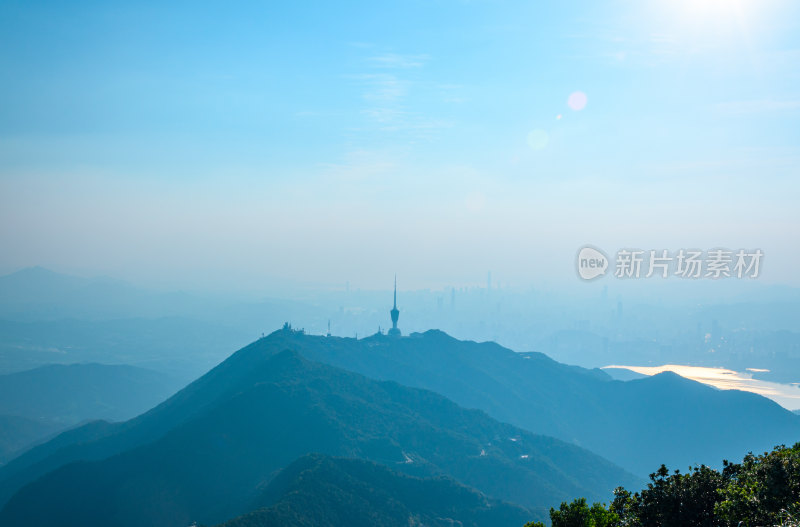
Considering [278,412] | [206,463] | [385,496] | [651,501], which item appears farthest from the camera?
[278,412]

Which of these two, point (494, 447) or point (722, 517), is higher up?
point (722, 517)

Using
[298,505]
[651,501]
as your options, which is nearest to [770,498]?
[651,501]

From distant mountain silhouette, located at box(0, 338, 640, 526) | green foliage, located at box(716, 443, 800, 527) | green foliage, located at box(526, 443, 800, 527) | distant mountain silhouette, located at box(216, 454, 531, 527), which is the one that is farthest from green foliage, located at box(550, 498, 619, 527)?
distant mountain silhouette, located at box(0, 338, 640, 526)

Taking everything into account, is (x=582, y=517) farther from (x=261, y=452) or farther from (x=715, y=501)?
(x=261, y=452)

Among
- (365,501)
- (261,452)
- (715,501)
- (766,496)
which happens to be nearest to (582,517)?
(715,501)

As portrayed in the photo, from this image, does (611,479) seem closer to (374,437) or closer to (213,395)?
(374,437)

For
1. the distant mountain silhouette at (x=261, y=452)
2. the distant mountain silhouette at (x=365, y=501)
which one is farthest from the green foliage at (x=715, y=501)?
the distant mountain silhouette at (x=261, y=452)

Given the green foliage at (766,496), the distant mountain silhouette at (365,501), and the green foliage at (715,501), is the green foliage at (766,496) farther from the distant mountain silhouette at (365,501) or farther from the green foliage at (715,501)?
the distant mountain silhouette at (365,501)
